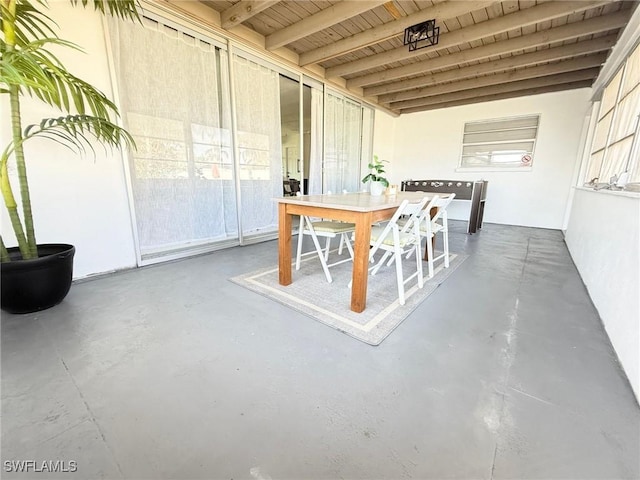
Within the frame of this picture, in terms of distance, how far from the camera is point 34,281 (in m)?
1.73

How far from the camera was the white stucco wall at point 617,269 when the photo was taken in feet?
4.48

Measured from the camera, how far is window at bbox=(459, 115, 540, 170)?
A: 5.43m

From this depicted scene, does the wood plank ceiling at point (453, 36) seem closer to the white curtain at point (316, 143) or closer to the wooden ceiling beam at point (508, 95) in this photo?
the wooden ceiling beam at point (508, 95)

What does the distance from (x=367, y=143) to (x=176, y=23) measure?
420cm

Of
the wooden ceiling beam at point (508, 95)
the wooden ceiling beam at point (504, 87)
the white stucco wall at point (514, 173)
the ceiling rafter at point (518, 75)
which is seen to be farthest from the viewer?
the white stucco wall at point (514, 173)

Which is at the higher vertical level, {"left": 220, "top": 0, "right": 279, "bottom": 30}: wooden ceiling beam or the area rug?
{"left": 220, "top": 0, "right": 279, "bottom": 30}: wooden ceiling beam

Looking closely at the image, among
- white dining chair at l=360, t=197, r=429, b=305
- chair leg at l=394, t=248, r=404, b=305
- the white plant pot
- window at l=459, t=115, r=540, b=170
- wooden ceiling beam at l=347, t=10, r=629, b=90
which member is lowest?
chair leg at l=394, t=248, r=404, b=305

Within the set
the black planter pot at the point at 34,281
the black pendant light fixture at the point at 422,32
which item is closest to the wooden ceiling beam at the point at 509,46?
the black pendant light fixture at the point at 422,32

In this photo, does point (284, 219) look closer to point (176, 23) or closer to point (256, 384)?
point (256, 384)

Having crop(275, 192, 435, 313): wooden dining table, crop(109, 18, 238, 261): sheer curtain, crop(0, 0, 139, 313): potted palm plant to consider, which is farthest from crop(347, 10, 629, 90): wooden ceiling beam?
crop(0, 0, 139, 313): potted palm plant

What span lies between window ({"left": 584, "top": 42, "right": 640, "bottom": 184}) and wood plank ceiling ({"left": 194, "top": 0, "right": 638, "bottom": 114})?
1.81 ft

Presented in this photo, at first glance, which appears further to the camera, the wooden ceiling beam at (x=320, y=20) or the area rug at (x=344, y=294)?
the wooden ceiling beam at (x=320, y=20)

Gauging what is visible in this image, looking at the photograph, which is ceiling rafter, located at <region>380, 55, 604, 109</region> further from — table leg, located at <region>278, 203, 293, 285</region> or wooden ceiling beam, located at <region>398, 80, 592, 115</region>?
table leg, located at <region>278, 203, 293, 285</region>

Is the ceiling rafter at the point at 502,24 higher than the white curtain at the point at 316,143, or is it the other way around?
the ceiling rafter at the point at 502,24
